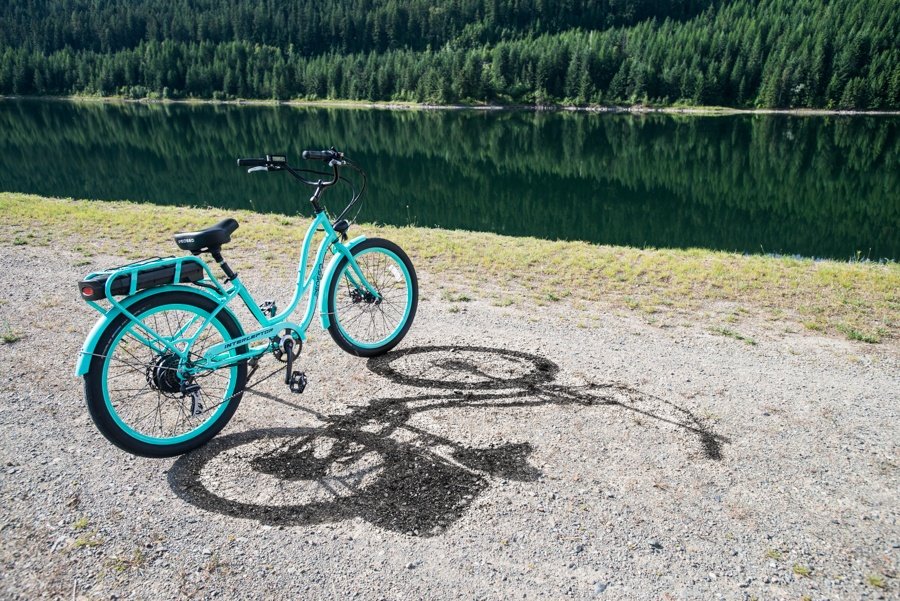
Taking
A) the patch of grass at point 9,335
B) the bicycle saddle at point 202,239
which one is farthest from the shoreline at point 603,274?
the bicycle saddle at point 202,239

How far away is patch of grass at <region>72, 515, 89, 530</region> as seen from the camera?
4.08 meters

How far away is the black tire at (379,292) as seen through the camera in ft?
20.3

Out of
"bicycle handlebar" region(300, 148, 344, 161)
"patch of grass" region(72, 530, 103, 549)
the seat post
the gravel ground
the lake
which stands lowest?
the lake

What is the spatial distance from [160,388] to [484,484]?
265 centimetres

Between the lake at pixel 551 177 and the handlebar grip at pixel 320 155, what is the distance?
1242 centimetres

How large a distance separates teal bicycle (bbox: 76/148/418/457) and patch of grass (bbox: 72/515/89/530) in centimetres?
56

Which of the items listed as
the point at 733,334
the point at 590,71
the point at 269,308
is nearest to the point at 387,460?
the point at 269,308

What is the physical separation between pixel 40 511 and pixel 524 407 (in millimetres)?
3911

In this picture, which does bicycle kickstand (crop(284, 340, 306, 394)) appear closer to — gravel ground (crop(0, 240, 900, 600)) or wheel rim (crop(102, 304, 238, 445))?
gravel ground (crop(0, 240, 900, 600))

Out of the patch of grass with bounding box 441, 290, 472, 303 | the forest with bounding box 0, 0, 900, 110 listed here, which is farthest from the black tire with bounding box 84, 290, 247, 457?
the forest with bounding box 0, 0, 900, 110

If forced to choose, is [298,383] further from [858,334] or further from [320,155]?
[858,334]

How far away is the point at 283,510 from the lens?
4301 mm

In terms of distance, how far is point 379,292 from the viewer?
22.1 feet

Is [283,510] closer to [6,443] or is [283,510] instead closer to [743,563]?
[6,443]
